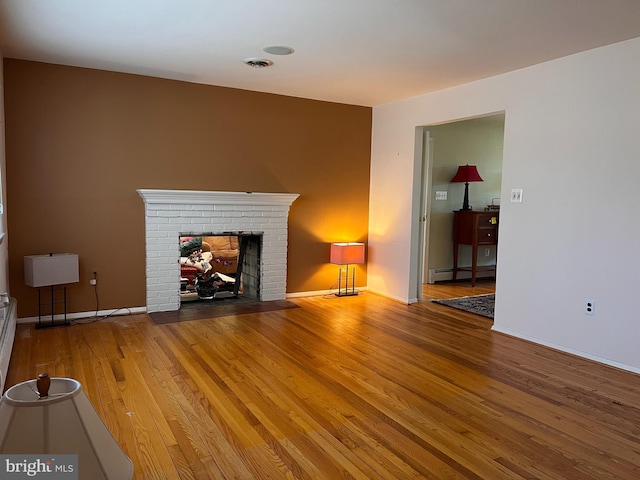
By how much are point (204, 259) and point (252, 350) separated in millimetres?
2121

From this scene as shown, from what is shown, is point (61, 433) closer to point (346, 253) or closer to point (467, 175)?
point (346, 253)

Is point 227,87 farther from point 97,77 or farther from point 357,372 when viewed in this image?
point 357,372

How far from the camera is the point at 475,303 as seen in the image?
5680 mm

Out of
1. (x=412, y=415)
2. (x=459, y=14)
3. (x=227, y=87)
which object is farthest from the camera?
(x=227, y=87)

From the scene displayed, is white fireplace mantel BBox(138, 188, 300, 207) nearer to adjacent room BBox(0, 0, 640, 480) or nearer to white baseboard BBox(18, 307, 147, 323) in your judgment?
adjacent room BBox(0, 0, 640, 480)

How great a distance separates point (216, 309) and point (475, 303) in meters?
2.94

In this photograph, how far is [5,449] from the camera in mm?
723

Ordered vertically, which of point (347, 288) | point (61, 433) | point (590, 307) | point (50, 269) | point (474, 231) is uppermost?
point (474, 231)

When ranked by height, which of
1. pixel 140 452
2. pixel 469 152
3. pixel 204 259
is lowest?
pixel 140 452

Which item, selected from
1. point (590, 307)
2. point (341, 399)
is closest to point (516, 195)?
point (590, 307)

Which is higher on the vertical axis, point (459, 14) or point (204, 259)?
point (459, 14)

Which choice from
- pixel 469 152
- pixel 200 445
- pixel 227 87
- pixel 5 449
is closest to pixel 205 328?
pixel 200 445

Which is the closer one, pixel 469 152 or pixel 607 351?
pixel 607 351

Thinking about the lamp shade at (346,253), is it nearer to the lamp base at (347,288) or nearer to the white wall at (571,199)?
the lamp base at (347,288)
